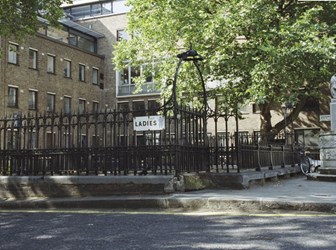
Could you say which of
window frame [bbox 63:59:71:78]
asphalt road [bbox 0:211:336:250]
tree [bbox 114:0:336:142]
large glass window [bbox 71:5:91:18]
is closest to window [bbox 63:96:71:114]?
window frame [bbox 63:59:71:78]

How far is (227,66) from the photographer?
21078 millimetres

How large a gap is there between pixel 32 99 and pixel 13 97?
2273 mm

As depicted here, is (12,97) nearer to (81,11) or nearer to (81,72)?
(81,72)

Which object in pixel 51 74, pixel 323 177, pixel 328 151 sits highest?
pixel 51 74

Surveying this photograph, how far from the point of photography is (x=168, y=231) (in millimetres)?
6438

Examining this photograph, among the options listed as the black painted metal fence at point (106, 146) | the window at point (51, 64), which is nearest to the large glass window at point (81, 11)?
the window at point (51, 64)

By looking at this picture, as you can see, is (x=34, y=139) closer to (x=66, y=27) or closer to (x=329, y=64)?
(x=329, y=64)

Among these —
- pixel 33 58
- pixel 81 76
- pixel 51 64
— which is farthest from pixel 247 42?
pixel 81 76

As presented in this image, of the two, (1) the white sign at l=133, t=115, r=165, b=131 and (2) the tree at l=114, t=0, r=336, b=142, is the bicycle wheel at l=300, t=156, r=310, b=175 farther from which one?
(1) the white sign at l=133, t=115, r=165, b=131

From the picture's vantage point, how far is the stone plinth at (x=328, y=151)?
13.9 m

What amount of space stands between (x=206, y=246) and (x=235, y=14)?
15.4m

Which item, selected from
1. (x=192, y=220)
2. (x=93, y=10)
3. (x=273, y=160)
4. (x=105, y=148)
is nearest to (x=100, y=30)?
(x=93, y=10)

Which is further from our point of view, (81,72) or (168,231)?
(81,72)

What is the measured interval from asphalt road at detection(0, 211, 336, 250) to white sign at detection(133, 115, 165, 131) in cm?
231
